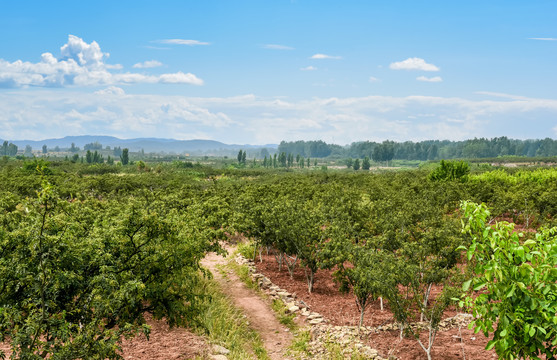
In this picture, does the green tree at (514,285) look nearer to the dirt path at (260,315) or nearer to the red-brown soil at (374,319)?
the red-brown soil at (374,319)

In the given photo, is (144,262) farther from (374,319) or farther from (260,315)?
(374,319)

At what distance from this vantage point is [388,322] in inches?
486

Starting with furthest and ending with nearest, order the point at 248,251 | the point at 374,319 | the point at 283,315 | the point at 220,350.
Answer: the point at 248,251, the point at 283,315, the point at 374,319, the point at 220,350

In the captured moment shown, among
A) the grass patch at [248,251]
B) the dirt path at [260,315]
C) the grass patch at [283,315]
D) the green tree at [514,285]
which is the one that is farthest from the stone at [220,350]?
the grass patch at [248,251]

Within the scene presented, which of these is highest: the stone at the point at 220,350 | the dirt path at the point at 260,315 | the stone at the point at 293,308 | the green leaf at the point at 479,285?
the green leaf at the point at 479,285

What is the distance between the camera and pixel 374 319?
12656 mm

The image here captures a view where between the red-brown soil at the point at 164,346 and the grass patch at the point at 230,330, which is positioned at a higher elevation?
the red-brown soil at the point at 164,346

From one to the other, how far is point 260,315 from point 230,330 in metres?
2.02

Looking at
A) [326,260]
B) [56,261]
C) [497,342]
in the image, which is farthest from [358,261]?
[56,261]

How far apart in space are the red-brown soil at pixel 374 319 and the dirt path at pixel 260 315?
4.63 ft

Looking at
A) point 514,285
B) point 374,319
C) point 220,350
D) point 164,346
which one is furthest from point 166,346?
point 514,285

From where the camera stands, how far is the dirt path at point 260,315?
11859mm

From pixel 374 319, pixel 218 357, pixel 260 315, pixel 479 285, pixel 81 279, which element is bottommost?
pixel 260 315

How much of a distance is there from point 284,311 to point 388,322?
352 cm
